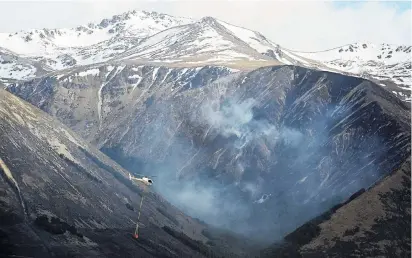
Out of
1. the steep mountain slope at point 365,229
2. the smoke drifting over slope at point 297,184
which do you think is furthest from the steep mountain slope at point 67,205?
the steep mountain slope at point 365,229

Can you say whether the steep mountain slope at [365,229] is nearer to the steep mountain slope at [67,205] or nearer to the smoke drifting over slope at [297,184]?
the steep mountain slope at [67,205]

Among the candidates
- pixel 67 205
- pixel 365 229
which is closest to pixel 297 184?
pixel 365 229

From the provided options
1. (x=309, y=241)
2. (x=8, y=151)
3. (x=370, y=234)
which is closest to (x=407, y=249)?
(x=370, y=234)

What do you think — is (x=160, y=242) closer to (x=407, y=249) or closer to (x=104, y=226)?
(x=104, y=226)

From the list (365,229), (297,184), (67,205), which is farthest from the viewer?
(297,184)

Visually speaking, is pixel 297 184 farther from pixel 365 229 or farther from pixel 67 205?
pixel 67 205

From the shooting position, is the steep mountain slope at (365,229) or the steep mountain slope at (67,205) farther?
the steep mountain slope at (67,205)
